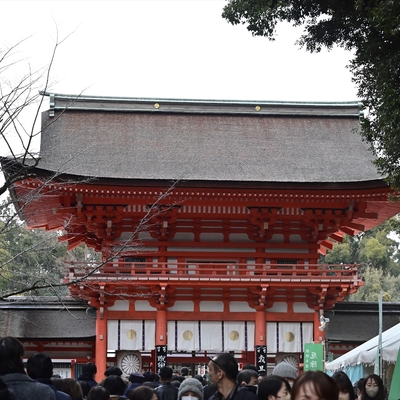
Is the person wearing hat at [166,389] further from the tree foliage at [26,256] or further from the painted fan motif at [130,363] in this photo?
the painted fan motif at [130,363]

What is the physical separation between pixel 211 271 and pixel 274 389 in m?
14.8

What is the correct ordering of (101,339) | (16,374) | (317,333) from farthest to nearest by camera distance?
1. (317,333)
2. (101,339)
3. (16,374)

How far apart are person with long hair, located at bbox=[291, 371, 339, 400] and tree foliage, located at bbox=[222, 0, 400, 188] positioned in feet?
24.6

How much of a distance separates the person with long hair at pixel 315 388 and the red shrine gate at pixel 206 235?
49.6 ft

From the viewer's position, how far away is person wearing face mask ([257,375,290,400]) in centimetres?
577

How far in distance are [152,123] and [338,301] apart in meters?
7.54

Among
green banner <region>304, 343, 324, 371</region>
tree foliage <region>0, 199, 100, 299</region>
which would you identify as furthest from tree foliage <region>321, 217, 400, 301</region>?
green banner <region>304, 343, 324, 371</region>

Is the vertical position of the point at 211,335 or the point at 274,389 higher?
the point at 211,335

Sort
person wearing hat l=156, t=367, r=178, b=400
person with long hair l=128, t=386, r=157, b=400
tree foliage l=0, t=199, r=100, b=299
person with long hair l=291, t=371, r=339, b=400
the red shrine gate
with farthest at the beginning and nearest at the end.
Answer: the red shrine gate → tree foliage l=0, t=199, r=100, b=299 → person wearing hat l=156, t=367, r=178, b=400 → person with long hair l=128, t=386, r=157, b=400 → person with long hair l=291, t=371, r=339, b=400

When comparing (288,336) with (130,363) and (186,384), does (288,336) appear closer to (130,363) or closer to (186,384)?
(130,363)

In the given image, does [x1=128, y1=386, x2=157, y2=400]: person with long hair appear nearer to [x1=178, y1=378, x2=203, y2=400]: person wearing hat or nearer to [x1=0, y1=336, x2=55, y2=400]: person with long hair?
Answer: [x1=178, y1=378, x2=203, y2=400]: person wearing hat

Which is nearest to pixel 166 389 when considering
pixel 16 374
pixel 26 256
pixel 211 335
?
pixel 16 374

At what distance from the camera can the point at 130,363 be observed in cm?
2094

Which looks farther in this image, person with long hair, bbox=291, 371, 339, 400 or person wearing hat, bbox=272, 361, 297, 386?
person wearing hat, bbox=272, 361, 297, 386
